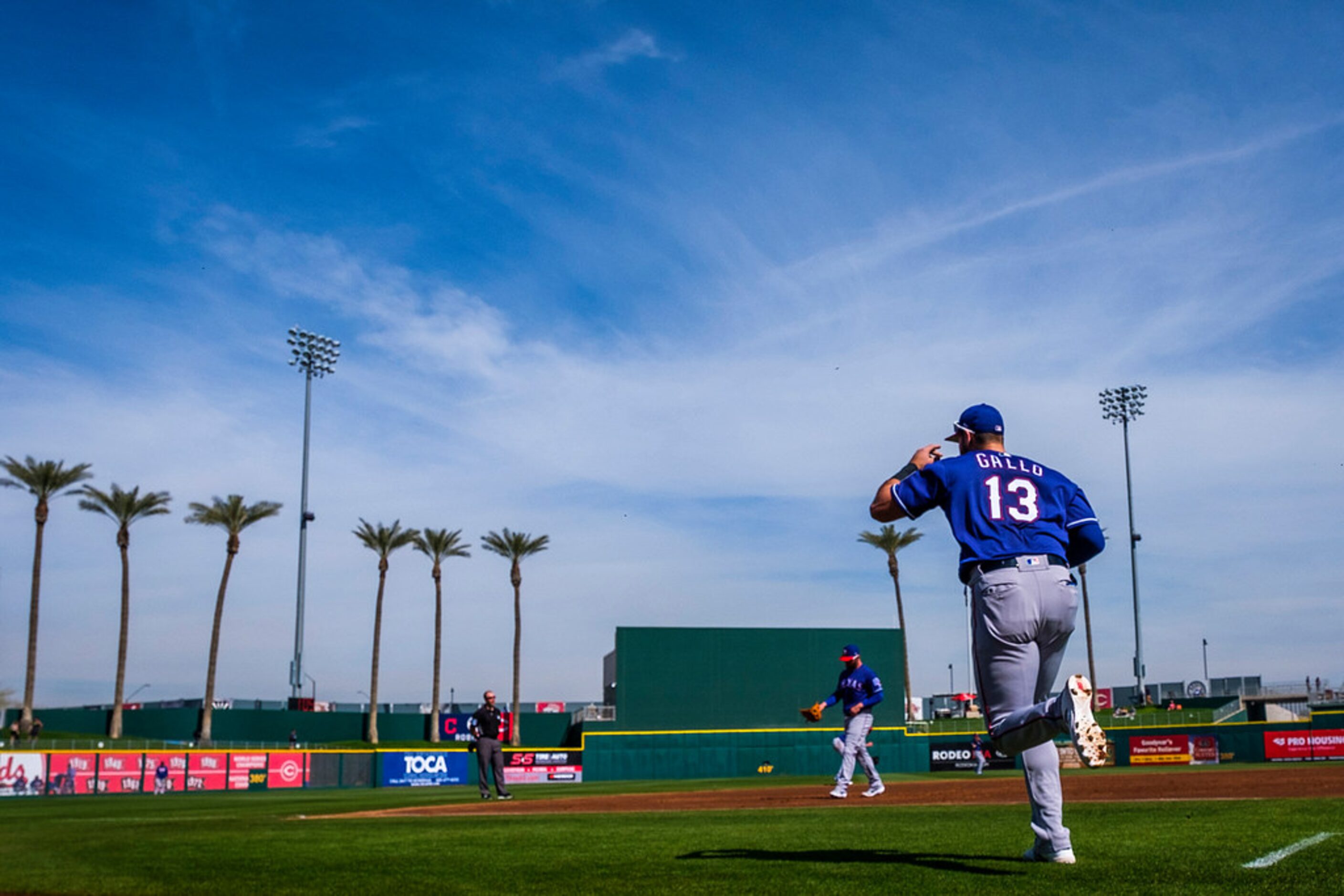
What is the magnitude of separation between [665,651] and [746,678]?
13.6 ft

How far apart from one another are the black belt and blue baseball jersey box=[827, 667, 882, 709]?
8742 mm

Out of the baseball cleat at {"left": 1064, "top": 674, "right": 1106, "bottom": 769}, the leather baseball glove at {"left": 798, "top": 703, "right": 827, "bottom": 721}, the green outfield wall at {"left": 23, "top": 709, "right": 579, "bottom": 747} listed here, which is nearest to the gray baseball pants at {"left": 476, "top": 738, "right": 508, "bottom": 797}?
the leather baseball glove at {"left": 798, "top": 703, "right": 827, "bottom": 721}

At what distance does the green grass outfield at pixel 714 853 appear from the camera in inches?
183

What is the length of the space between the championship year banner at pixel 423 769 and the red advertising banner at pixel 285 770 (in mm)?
2321

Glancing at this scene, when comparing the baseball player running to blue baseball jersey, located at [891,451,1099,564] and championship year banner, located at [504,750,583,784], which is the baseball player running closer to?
blue baseball jersey, located at [891,451,1099,564]

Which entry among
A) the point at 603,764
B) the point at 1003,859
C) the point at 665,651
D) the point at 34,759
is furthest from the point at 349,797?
the point at 665,651

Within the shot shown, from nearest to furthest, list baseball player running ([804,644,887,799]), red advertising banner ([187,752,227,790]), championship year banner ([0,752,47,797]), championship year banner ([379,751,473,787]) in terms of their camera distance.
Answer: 1. baseball player running ([804,644,887,799])
2. championship year banner ([0,752,47,797])
3. red advertising banner ([187,752,227,790])
4. championship year banner ([379,751,473,787])

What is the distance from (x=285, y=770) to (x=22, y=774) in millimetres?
6865

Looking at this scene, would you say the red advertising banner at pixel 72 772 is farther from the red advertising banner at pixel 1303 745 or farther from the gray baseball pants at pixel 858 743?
the red advertising banner at pixel 1303 745

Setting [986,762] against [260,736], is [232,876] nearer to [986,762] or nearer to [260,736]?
[986,762]

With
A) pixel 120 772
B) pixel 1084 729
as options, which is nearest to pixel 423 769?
pixel 120 772

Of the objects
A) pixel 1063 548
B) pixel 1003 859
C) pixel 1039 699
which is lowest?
pixel 1003 859

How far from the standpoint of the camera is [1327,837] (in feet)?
18.6

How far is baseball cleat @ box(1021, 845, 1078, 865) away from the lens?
504cm
